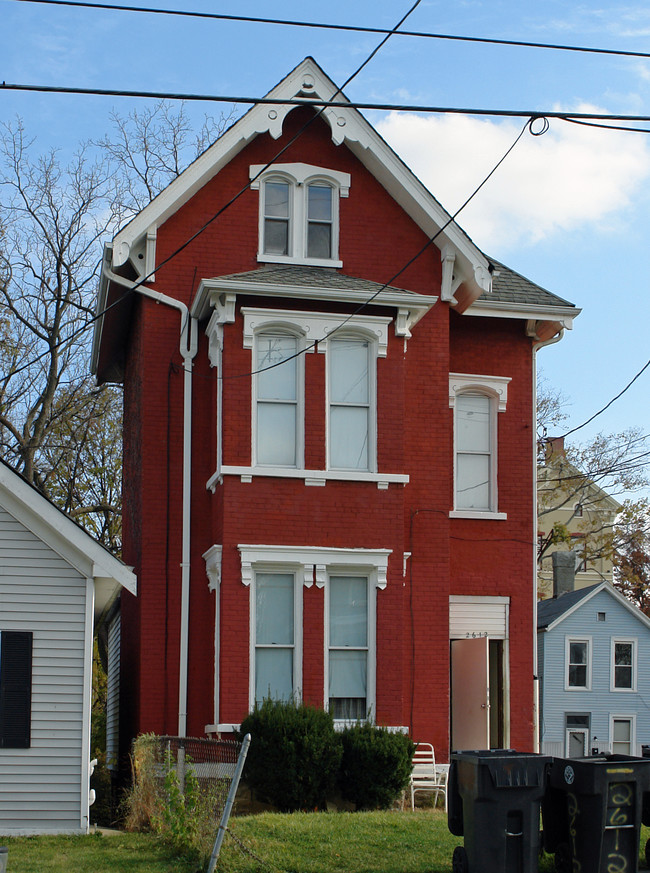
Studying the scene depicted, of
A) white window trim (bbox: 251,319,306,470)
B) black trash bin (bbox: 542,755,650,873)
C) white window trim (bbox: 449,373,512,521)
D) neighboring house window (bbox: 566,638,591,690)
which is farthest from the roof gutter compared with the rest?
neighboring house window (bbox: 566,638,591,690)

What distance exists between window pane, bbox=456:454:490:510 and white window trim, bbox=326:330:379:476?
249 centimetres

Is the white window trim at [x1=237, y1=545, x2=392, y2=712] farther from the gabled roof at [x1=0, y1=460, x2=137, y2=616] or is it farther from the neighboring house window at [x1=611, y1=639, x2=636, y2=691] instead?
the neighboring house window at [x1=611, y1=639, x2=636, y2=691]

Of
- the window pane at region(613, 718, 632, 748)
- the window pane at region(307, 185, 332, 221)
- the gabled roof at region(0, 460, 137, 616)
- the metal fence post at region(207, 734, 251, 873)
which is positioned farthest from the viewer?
the window pane at region(613, 718, 632, 748)

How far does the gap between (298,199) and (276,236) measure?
0.63 metres

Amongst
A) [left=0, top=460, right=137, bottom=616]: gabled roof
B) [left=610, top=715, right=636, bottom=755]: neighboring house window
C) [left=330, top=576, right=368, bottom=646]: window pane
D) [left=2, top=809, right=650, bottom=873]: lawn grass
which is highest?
[left=0, top=460, right=137, bottom=616]: gabled roof

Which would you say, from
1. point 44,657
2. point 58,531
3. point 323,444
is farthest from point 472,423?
point 44,657

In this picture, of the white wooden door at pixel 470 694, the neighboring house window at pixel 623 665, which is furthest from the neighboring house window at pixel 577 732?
the white wooden door at pixel 470 694

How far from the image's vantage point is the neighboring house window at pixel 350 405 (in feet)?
52.4

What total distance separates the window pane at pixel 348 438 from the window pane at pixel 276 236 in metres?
2.77

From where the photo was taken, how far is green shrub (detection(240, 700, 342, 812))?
13.9 meters

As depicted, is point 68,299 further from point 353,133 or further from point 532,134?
point 532,134

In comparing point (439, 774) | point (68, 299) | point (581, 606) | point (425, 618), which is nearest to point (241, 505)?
point (425, 618)

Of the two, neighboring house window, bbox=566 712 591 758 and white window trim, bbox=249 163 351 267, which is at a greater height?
white window trim, bbox=249 163 351 267

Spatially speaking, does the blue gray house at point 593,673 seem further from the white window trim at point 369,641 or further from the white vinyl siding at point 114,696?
the white window trim at point 369,641
